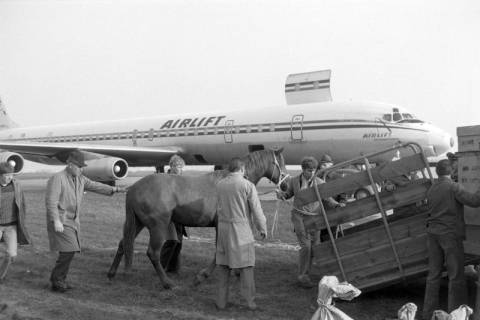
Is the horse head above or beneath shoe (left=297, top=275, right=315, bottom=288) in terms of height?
above

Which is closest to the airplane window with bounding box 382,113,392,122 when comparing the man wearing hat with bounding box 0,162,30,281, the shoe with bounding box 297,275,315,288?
the shoe with bounding box 297,275,315,288

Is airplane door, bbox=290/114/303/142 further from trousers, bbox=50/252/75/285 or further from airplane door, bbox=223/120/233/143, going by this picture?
trousers, bbox=50/252/75/285

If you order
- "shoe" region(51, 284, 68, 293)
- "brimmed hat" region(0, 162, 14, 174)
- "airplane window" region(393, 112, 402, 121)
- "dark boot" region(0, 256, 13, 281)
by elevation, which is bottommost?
"shoe" region(51, 284, 68, 293)

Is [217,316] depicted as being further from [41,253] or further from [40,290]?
[41,253]

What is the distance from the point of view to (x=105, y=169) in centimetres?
1988

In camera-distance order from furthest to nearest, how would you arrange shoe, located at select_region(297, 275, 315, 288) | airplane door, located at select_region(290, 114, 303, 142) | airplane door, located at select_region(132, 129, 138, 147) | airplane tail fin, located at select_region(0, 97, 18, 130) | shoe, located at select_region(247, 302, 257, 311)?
airplane tail fin, located at select_region(0, 97, 18, 130) < airplane door, located at select_region(132, 129, 138, 147) < airplane door, located at select_region(290, 114, 303, 142) < shoe, located at select_region(297, 275, 315, 288) < shoe, located at select_region(247, 302, 257, 311)

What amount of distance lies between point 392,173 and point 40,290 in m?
4.57

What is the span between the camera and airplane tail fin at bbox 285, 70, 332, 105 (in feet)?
76.9

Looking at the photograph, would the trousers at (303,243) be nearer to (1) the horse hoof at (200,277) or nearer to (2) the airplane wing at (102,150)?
(1) the horse hoof at (200,277)

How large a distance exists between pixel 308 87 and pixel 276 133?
4757 millimetres

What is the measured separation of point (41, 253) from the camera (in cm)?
929

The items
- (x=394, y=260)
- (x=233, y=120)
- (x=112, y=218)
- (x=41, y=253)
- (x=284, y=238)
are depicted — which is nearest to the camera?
(x=394, y=260)

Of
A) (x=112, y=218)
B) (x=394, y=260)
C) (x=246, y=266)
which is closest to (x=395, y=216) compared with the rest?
(x=394, y=260)

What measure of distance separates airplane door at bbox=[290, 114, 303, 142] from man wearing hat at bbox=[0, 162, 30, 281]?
1333 centimetres
